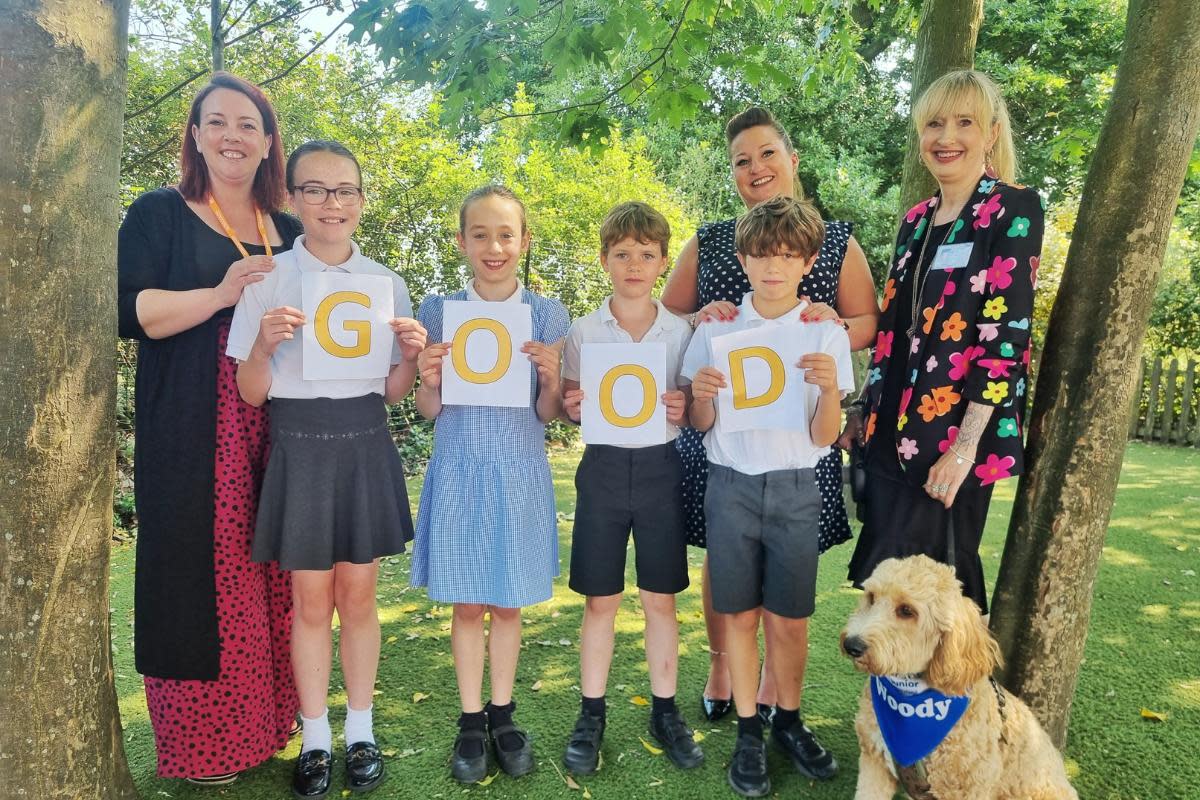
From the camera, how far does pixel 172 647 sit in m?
2.62

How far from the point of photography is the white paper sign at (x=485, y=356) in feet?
8.84

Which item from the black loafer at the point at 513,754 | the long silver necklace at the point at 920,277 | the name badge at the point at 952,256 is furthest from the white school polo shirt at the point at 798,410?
the black loafer at the point at 513,754

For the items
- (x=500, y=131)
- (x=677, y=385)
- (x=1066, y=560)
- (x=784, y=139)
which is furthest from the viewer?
(x=500, y=131)

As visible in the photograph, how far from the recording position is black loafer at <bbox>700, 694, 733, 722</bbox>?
3.33m

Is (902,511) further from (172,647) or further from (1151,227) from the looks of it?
(172,647)

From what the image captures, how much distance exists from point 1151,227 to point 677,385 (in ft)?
5.59

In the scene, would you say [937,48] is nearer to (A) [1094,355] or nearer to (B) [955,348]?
(A) [1094,355]

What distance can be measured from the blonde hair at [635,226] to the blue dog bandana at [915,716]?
67.3 inches

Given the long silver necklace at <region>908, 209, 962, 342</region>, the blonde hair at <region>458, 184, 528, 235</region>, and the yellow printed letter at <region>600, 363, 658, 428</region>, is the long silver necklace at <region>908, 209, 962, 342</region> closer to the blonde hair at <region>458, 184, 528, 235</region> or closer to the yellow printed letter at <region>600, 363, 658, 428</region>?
the yellow printed letter at <region>600, 363, 658, 428</region>

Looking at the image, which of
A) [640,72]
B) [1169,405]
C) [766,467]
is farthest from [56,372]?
[1169,405]

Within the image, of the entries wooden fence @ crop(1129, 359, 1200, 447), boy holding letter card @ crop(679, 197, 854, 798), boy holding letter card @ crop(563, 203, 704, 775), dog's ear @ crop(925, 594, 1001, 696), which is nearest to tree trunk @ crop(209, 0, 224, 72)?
boy holding letter card @ crop(563, 203, 704, 775)

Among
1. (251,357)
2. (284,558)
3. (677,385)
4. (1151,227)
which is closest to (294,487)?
(284,558)

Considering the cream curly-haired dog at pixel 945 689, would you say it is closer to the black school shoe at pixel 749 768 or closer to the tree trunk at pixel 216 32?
the black school shoe at pixel 749 768

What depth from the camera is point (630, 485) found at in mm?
2797
